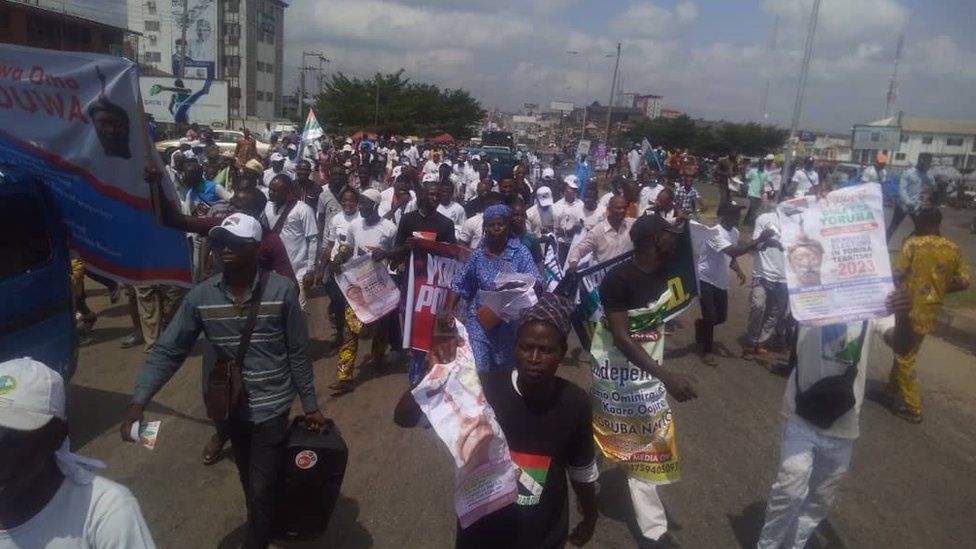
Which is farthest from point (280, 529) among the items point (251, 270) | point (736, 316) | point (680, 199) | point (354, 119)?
point (354, 119)

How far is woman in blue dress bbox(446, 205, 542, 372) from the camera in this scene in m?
4.74

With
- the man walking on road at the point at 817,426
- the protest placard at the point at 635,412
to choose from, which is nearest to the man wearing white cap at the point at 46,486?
the protest placard at the point at 635,412

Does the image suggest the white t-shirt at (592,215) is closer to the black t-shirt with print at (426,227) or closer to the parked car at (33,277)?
the black t-shirt with print at (426,227)

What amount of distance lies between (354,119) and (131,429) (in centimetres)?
4734

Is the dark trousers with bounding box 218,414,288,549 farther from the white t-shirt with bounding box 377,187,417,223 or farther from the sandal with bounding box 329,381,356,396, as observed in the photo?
the white t-shirt with bounding box 377,187,417,223

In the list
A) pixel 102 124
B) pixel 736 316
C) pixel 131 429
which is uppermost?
pixel 102 124

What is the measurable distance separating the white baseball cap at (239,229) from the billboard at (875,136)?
78.0ft

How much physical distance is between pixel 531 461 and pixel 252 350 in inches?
59.8

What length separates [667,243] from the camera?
12.7 feet

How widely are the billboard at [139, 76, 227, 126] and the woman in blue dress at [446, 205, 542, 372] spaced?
29292 mm

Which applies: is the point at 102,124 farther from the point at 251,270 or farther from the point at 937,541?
the point at 937,541

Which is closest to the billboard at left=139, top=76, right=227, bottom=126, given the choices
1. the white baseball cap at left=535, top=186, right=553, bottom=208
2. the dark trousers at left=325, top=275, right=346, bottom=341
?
the white baseball cap at left=535, top=186, right=553, bottom=208

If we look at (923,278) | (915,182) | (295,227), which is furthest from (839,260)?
(915,182)

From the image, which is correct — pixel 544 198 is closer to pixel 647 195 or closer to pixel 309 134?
pixel 647 195
